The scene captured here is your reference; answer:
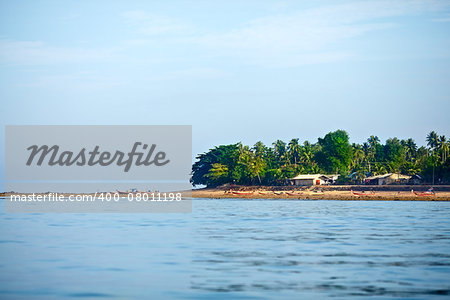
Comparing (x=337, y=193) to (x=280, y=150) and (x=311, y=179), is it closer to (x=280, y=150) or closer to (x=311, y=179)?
(x=311, y=179)

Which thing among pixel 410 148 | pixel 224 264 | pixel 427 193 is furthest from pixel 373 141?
pixel 224 264

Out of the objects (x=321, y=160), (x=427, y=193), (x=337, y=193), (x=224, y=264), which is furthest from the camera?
(x=321, y=160)

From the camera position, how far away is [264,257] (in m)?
26.9

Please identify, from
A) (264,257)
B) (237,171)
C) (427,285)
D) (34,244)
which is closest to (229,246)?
(264,257)

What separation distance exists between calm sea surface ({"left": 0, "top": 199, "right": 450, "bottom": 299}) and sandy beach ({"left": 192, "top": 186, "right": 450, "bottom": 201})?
244 feet

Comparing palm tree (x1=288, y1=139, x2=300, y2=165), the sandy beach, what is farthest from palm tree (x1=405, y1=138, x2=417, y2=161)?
the sandy beach

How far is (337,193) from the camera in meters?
124

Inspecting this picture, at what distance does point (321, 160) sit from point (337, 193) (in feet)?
115

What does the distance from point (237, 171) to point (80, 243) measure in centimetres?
11513

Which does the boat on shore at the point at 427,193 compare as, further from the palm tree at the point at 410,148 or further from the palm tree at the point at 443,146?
the palm tree at the point at 410,148

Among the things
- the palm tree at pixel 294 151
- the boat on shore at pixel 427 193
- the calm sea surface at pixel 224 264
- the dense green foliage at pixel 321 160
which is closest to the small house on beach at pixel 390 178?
the dense green foliage at pixel 321 160

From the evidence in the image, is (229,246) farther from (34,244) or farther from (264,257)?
(34,244)

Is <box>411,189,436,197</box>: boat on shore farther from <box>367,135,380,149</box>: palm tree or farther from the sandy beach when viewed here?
<box>367,135,380,149</box>: palm tree

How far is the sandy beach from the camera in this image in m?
113
